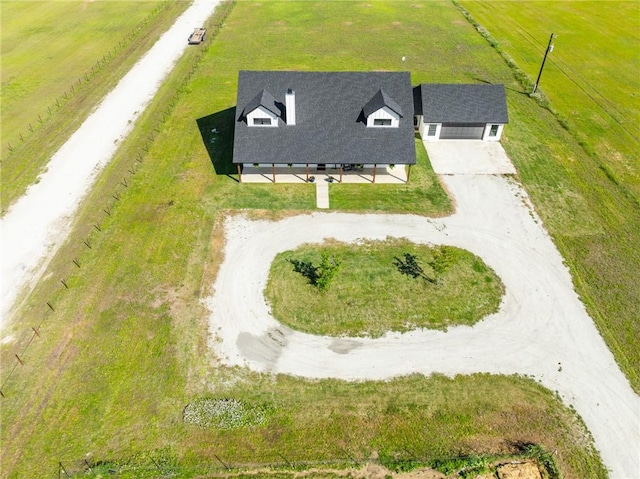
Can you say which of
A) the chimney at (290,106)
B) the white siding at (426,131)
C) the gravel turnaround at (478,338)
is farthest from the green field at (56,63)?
the white siding at (426,131)

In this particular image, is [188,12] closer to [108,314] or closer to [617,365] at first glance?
[108,314]

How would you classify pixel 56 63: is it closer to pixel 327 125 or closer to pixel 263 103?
pixel 263 103

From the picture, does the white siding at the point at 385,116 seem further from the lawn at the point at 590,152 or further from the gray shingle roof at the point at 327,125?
the lawn at the point at 590,152

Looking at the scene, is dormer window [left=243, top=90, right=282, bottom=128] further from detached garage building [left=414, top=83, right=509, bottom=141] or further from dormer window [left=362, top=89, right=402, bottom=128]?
detached garage building [left=414, top=83, right=509, bottom=141]

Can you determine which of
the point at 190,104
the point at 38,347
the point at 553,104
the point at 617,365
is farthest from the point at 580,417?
the point at 190,104

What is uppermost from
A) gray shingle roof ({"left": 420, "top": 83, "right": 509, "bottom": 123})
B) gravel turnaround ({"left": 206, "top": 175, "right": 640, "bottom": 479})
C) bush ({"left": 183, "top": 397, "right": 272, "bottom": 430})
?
gray shingle roof ({"left": 420, "top": 83, "right": 509, "bottom": 123})

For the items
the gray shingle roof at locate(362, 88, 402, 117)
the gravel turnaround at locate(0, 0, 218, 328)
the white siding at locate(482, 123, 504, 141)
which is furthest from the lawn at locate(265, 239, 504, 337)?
the gravel turnaround at locate(0, 0, 218, 328)
